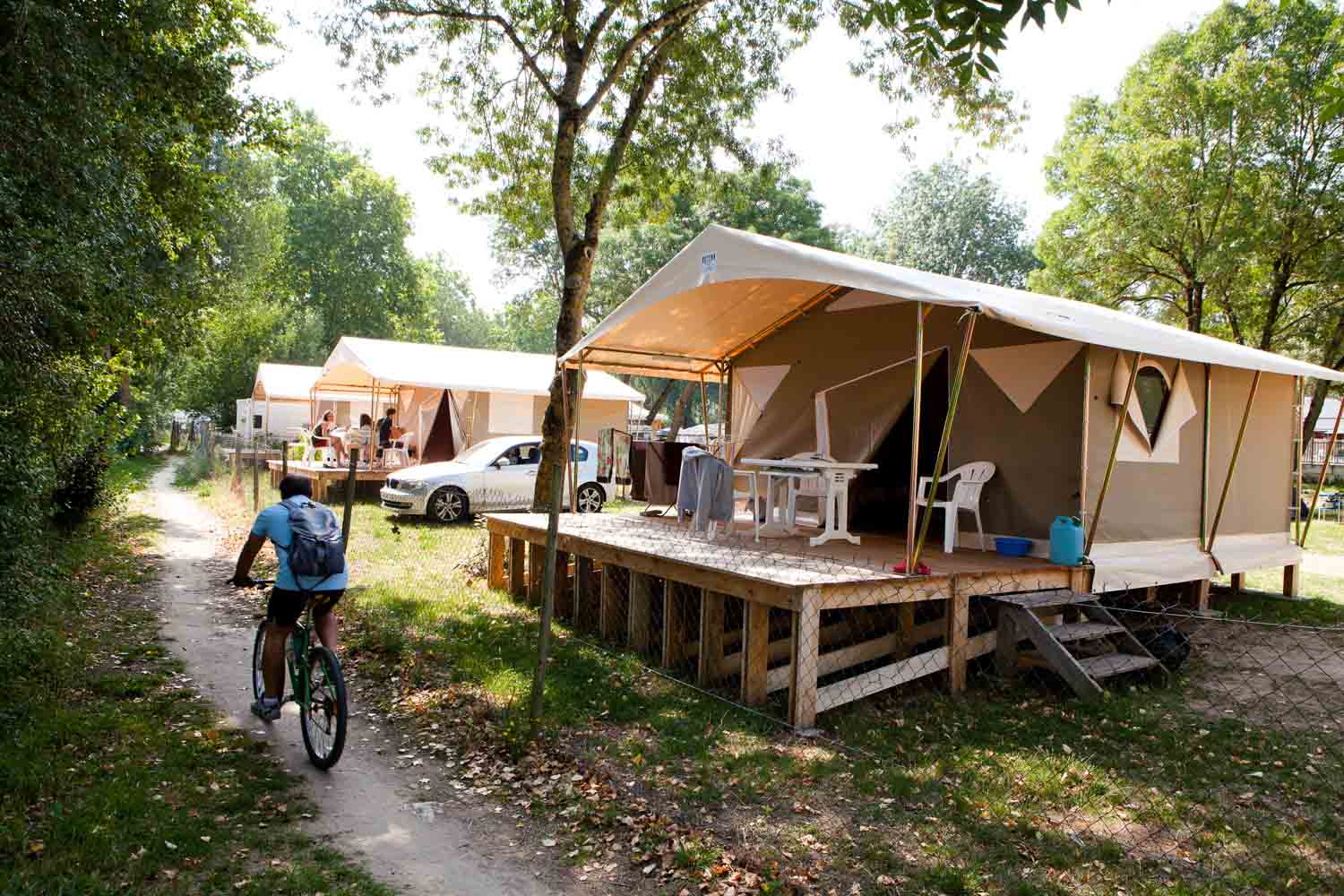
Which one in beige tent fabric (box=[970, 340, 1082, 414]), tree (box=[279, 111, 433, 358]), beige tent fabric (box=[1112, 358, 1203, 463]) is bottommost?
beige tent fabric (box=[1112, 358, 1203, 463])

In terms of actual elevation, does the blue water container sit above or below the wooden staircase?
above

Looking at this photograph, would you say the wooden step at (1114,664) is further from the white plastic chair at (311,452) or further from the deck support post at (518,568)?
the white plastic chair at (311,452)

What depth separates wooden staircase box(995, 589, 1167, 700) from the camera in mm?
5508

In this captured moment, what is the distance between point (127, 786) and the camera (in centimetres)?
394

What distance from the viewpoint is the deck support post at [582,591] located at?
7.50 metres

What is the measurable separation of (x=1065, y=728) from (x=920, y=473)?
158 inches

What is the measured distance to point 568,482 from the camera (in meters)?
12.6

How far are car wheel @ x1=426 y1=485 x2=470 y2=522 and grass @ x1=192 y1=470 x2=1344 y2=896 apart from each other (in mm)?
7100

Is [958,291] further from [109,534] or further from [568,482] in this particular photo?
A: [109,534]

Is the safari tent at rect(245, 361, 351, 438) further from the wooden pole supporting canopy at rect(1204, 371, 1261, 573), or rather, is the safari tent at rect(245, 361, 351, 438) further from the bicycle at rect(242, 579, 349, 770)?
the wooden pole supporting canopy at rect(1204, 371, 1261, 573)

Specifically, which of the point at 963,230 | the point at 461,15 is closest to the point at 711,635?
the point at 461,15

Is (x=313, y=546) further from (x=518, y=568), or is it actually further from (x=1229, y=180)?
(x=1229, y=180)

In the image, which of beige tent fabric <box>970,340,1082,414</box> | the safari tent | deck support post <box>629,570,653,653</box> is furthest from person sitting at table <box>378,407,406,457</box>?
beige tent fabric <box>970,340,1082,414</box>

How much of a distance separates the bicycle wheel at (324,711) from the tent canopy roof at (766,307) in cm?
388
